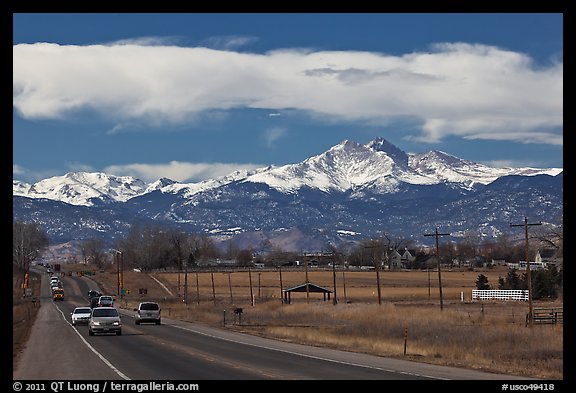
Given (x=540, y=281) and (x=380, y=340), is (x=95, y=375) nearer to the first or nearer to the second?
(x=380, y=340)

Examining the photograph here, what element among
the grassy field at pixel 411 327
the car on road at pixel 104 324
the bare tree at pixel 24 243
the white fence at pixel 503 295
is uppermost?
the bare tree at pixel 24 243

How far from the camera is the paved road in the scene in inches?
957

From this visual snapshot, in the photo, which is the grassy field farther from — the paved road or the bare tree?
the bare tree

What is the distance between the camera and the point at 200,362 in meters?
29.2

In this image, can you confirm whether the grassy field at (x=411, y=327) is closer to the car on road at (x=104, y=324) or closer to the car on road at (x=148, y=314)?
the car on road at (x=148, y=314)

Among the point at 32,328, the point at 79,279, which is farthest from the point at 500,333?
the point at 79,279

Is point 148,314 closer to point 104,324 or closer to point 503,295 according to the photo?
point 104,324

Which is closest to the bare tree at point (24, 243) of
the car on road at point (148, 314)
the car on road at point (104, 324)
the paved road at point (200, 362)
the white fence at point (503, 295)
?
the white fence at point (503, 295)

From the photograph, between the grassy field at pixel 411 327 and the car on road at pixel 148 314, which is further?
the car on road at pixel 148 314

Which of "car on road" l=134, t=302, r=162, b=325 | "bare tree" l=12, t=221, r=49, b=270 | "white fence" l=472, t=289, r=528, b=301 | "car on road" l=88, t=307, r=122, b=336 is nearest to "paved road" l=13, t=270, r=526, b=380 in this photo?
"car on road" l=88, t=307, r=122, b=336

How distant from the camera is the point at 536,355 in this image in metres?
34.8

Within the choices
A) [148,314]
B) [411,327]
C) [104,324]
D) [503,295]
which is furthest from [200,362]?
[503,295]

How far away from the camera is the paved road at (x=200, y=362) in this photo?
2431cm

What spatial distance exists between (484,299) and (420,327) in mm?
61083
